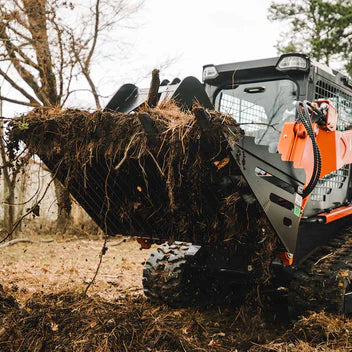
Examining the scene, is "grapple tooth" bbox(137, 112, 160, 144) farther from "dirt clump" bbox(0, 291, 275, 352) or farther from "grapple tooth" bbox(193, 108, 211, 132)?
"dirt clump" bbox(0, 291, 275, 352)

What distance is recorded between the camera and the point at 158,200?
3758 mm

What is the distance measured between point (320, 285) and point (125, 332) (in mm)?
1534

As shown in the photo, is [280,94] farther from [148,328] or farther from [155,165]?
[148,328]

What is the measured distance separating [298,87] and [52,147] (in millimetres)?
2112

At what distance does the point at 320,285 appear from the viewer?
372 cm

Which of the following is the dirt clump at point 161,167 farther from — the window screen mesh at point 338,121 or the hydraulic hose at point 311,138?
the window screen mesh at point 338,121

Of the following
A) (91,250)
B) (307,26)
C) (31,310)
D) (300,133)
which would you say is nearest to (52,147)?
(31,310)

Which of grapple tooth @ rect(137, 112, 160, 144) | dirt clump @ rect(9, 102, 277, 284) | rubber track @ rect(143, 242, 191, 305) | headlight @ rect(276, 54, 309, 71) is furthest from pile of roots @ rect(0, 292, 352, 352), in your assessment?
headlight @ rect(276, 54, 309, 71)

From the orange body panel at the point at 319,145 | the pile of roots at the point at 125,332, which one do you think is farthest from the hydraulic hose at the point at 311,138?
the pile of roots at the point at 125,332

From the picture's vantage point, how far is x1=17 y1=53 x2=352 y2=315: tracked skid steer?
326 cm

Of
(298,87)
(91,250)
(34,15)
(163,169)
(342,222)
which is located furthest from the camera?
(34,15)

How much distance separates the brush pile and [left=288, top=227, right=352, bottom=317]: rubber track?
0.67 meters

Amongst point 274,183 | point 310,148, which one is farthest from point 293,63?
point 274,183

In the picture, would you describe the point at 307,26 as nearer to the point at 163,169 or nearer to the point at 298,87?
the point at 298,87
